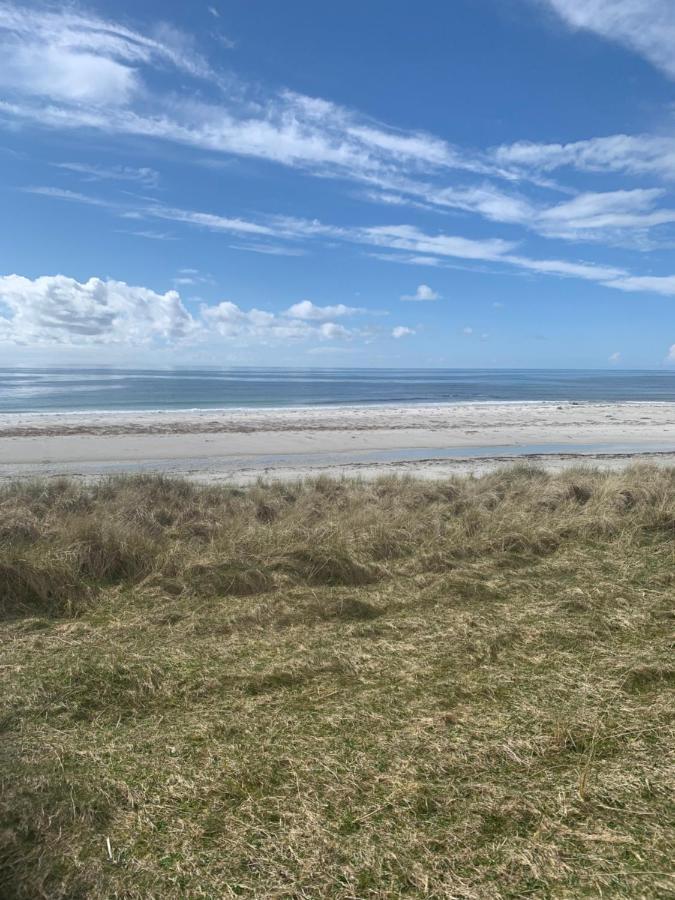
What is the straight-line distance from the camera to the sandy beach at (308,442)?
1780cm

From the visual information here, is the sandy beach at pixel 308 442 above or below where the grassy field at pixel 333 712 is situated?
below

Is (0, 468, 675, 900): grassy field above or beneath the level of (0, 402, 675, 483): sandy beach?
above

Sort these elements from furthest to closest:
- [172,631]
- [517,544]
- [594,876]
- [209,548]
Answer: [517,544] → [209,548] → [172,631] → [594,876]

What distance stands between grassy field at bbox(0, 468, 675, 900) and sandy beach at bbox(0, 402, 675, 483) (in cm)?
874

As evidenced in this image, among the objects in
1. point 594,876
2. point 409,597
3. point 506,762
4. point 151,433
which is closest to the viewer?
point 594,876

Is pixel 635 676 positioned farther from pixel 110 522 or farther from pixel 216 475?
pixel 216 475

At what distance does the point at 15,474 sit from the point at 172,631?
13.1 metres

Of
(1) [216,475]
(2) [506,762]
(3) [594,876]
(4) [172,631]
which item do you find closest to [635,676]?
(2) [506,762]

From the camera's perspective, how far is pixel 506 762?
3.29m

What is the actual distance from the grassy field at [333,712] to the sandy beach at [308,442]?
8739 mm

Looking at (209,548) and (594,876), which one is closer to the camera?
(594,876)

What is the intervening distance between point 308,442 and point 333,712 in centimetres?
2005

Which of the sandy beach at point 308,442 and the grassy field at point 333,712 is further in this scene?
the sandy beach at point 308,442

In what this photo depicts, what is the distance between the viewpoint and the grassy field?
2.60 metres
